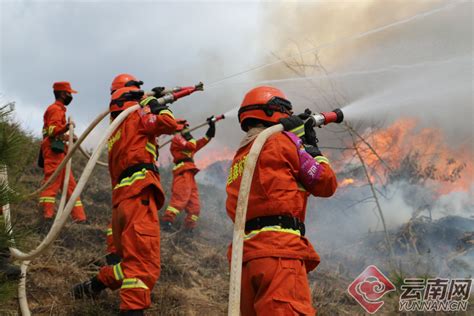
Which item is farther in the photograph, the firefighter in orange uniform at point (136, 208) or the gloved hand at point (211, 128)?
the gloved hand at point (211, 128)

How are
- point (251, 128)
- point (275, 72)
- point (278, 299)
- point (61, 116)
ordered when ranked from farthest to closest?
point (275, 72)
point (61, 116)
point (251, 128)
point (278, 299)

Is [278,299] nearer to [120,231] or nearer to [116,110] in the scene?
[120,231]

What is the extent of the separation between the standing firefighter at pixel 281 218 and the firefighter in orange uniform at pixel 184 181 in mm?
4914

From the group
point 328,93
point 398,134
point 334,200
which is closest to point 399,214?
point 398,134

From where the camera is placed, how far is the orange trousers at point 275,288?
2527 mm

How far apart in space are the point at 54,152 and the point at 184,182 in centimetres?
236

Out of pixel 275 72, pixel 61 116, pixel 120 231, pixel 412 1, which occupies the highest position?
pixel 412 1

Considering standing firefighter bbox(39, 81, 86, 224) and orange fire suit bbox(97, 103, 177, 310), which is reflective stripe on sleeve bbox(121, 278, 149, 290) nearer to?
orange fire suit bbox(97, 103, 177, 310)

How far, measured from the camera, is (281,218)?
2.77 metres

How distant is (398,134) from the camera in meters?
8.66

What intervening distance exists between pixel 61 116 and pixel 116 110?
2695 millimetres

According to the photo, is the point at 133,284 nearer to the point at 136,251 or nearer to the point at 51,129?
the point at 136,251

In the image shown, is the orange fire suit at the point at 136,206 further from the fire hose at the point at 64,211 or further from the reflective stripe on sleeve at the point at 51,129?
the reflective stripe on sleeve at the point at 51,129

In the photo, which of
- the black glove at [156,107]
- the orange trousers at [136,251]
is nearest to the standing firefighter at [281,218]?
the orange trousers at [136,251]
